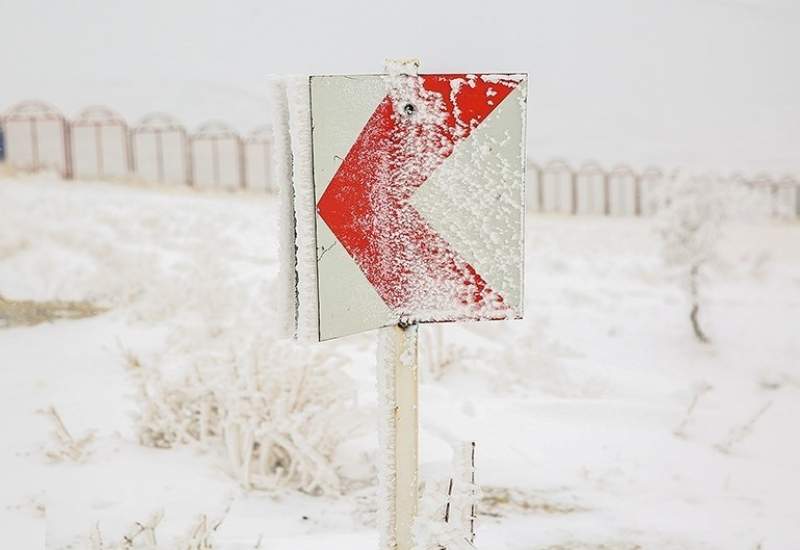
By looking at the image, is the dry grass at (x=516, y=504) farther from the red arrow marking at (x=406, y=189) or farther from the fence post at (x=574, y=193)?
the fence post at (x=574, y=193)

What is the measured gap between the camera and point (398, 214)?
5.38ft

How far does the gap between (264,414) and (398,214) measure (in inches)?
56.2

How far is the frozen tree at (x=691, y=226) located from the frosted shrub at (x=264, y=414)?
750 cm

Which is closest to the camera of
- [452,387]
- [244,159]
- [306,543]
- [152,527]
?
[152,527]

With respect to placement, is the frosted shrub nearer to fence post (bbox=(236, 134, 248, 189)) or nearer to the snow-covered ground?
the snow-covered ground

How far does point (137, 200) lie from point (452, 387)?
10.5m

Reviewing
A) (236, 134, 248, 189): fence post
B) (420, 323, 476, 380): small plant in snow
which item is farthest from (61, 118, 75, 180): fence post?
(420, 323, 476, 380): small plant in snow

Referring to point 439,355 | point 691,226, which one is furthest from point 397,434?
point 691,226

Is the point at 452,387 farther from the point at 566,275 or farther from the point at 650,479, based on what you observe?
the point at 566,275

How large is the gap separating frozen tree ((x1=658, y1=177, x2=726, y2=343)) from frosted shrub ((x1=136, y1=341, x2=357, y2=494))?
7.50m

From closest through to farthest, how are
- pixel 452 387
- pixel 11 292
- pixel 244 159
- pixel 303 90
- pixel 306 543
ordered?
pixel 303 90 < pixel 306 543 < pixel 452 387 < pixel 11 292 < pixel 244 159

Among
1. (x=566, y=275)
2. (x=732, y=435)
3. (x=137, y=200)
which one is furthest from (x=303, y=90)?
(x=137, y=200)

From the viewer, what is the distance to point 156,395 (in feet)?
9.95

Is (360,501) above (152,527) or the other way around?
the other way around
